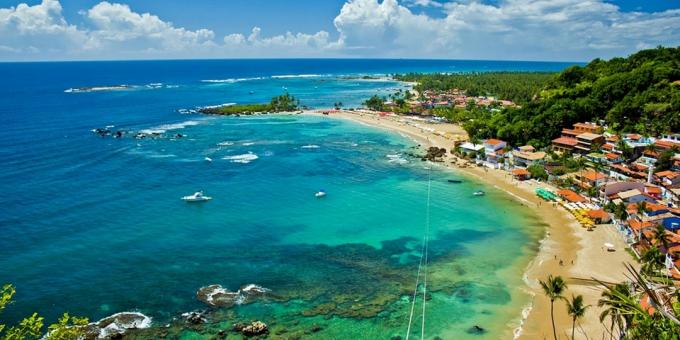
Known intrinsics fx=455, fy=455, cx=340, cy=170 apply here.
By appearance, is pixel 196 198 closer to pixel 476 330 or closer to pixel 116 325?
pixel 116 325

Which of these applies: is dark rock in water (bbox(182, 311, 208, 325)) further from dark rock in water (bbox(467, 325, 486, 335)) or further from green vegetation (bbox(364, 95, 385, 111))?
green vegetation (bbox(364, 95, 385, 111))

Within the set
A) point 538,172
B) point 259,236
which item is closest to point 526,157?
point 538,172

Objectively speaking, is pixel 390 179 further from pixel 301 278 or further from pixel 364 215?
pixel 301 278

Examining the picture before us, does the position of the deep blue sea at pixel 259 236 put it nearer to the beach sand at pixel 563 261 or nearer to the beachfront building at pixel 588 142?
the beach sand at pixel 563 261

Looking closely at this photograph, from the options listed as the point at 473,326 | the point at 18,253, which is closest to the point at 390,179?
the point at 473,326

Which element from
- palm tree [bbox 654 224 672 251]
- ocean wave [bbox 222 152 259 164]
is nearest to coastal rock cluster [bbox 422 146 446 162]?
ocean wave [bbox 222 152 259 164]
